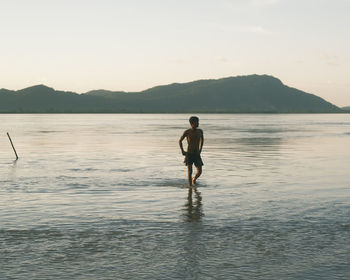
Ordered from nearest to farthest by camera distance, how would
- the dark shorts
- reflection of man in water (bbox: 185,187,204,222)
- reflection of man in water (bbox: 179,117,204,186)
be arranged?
reflection of man in water (bbox: 185,187,204,222), reflection of man in water (bbox: 179,117,204,186), the dark shorts

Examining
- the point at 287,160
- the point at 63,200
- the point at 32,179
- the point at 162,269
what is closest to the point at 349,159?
the point at 287,160

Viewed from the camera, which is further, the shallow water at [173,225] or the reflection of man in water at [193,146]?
the reflection of man in water at [193,146]

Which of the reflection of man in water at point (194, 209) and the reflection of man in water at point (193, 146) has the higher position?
the reflection of man in water at point (193, 146)

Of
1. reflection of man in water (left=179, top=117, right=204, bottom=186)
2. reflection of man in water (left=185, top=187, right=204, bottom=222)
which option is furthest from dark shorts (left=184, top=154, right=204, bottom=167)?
reflection of man in water (left=185, top=187, right=204, bottom=222)

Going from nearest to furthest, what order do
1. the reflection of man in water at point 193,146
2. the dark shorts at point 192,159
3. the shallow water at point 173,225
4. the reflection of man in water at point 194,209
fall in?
the shallow water at point 173,225 < the reflection of man in water at point 194,209 < the reflection of man in water at point 193,146 < the dark shorts at point 192,159

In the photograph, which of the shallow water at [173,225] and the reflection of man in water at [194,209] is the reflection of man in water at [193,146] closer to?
the shallow water at [173,225]

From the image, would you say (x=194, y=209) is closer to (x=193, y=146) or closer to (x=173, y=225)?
(x=173, y=225)

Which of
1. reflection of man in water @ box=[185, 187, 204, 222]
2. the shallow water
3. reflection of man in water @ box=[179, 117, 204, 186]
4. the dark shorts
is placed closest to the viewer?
the shallow water

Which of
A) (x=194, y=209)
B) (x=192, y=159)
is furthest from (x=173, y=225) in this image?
(x=192, y=159)

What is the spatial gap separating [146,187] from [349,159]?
12.5 metres

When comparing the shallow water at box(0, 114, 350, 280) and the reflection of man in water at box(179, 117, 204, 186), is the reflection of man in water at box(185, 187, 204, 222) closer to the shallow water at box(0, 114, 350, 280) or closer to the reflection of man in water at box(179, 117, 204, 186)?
the shallow water at box(0, 114, 350, 280)

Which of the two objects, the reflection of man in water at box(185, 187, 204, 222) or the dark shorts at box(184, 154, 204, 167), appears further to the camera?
the dark shorts at box(184, 154, 204, 167)

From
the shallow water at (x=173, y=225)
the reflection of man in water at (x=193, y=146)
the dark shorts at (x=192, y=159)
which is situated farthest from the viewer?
the dark shorts at (x=192, y=159)

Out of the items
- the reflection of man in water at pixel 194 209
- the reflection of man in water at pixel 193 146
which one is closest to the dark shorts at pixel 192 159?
the reflection of man in water at pixel 193 146
